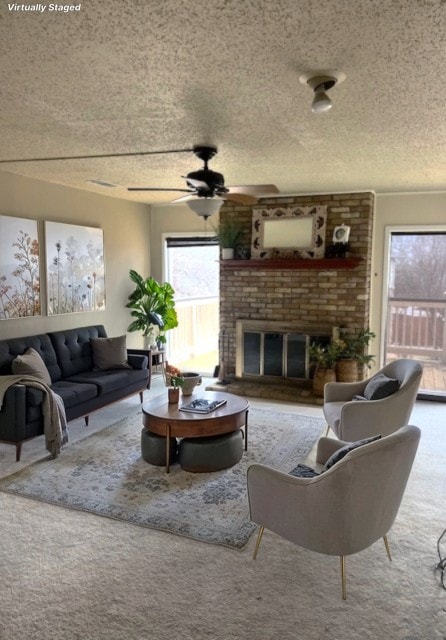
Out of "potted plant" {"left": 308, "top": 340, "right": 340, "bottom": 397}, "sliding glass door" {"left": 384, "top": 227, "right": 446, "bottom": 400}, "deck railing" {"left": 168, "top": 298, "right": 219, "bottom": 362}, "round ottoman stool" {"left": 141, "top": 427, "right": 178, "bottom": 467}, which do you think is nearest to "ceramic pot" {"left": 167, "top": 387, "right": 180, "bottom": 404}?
"round ottoman stool" {"left": 141, "top": 427, "right": 178, "bottom": 467}

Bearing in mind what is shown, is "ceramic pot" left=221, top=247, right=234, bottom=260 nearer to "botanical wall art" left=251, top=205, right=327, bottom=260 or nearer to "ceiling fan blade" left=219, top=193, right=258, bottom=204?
"botanical wall art" left=251, top=205, right=327, bottom=260

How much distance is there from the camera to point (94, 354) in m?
5.31

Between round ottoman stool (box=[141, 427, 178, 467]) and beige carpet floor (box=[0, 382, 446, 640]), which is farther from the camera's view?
round ottoman stool (box=[141, 427, 178, 467])

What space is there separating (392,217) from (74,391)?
4243 millimetres

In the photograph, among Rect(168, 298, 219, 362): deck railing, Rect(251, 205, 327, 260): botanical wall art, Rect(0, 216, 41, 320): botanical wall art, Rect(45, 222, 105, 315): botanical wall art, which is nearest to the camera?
Rect(0, 216, 41, 320): botanical wall art

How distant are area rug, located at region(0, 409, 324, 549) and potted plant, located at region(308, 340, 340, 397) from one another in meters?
1.23

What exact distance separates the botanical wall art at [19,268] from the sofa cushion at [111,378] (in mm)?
916

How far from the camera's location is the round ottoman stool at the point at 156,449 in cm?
359

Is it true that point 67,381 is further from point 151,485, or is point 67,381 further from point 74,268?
point 151,485

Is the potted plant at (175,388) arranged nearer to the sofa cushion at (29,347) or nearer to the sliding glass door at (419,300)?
the sofa cushion at (29,347)

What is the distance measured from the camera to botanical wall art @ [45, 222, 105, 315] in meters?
5.23

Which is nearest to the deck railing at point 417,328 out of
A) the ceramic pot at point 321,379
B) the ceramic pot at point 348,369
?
the ceramic pot at point 348,369

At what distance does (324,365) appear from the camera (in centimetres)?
561

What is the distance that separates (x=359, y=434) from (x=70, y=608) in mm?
2304
